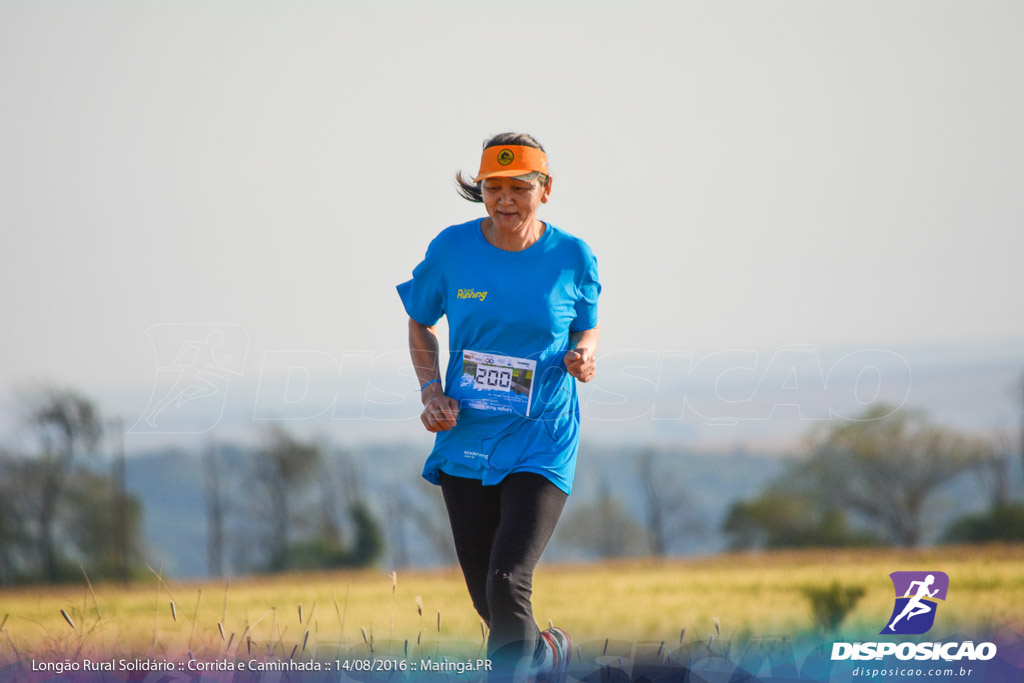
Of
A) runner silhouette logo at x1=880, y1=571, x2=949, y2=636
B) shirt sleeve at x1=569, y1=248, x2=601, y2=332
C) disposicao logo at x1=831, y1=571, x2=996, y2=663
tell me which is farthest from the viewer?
runner silhouette logo at x1=880, y1=571, x2=949, y2=636

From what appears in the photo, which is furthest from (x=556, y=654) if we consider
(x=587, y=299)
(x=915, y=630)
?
(x=915, y=630)

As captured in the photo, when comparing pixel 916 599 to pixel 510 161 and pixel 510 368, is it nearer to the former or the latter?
pixel 510 368

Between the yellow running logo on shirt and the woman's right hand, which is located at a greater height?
the yellow running logo on shirt

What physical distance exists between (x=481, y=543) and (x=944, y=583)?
2507 mm

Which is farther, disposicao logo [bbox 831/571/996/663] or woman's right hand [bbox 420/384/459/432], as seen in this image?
disposicao logo [bbox 831/571/996/663]

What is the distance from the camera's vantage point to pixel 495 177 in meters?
4.41

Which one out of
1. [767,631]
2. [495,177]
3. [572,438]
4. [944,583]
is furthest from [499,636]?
[944,583]

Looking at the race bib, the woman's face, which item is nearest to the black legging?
the race bib

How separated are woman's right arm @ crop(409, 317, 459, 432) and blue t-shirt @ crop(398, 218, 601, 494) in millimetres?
52

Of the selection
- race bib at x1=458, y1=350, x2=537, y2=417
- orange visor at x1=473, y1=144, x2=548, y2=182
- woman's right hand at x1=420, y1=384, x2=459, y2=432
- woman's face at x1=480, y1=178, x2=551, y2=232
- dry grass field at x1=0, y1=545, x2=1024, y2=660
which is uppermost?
orange visor at x1=473, y1=144, x2=548, y2=182

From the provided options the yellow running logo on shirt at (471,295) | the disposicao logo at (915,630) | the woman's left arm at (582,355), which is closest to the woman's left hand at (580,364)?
the woman's left arm at (582,355)

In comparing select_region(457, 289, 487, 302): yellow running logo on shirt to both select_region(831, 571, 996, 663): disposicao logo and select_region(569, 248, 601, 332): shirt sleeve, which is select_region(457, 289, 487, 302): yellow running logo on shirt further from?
select_region(831, 571, 996, 663): disposicao logo

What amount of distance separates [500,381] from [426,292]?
0.54 m

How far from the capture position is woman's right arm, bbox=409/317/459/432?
4543 mm
